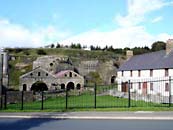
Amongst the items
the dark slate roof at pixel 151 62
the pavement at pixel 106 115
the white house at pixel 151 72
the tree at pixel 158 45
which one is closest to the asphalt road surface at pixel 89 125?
the pavement at pixel 106 115

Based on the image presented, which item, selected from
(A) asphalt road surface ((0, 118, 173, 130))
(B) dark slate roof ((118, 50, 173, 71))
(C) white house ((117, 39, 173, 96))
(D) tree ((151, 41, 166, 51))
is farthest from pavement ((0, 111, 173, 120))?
(D) tree ((151, 41, 166, 51))

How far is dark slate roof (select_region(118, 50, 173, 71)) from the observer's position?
51812mm

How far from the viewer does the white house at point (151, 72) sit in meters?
49.7

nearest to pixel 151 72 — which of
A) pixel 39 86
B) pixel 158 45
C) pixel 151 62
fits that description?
pixel 151 62

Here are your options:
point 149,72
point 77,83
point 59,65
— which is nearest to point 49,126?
point 149,72

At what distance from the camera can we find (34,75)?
73000 mm

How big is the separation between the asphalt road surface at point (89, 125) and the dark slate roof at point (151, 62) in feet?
115

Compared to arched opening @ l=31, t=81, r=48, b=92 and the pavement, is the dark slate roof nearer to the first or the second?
arched opening @ l=31, t=81, r=48, b=92

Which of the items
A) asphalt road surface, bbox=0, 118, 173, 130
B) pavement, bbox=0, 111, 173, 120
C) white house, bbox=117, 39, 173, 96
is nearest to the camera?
asphalt road surface, bbox=0, 118, 173, 130

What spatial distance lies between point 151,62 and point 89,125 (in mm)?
43102

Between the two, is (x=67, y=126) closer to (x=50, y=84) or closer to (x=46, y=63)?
(x=50, y=84)

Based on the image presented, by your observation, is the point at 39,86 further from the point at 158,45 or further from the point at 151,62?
the point at 158,45

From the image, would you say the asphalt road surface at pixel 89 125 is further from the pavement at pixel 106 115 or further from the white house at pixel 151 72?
the white house at pixel 151 72

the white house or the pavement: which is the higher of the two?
the white house
